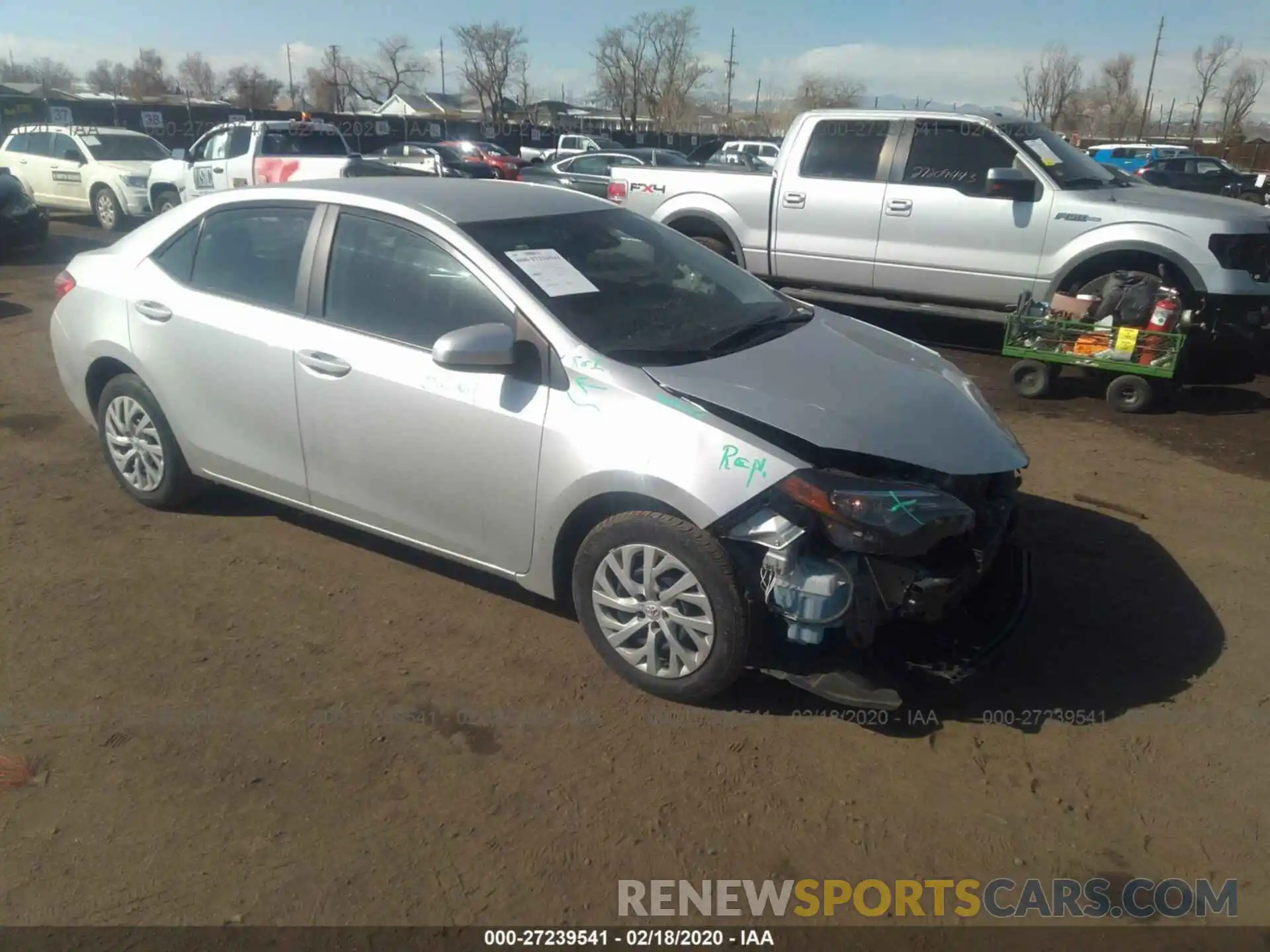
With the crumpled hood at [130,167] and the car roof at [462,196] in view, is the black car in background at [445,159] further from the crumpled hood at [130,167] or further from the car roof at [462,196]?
the car roof at [462,196]

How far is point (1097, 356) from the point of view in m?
7.25

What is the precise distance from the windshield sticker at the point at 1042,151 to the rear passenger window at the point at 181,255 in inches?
257

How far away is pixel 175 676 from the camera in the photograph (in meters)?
3.65

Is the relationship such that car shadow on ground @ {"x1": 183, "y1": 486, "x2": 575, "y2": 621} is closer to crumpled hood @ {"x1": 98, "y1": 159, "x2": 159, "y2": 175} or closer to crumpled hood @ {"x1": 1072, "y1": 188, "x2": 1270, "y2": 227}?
crumpled hood @ {"x1": 1072, "y1": 188, "x2": 1270, "y2": 227}

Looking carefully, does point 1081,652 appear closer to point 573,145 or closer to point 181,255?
point 181,255

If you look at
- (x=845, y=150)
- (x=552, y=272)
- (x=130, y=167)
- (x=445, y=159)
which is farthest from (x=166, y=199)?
(x=552, y=272)

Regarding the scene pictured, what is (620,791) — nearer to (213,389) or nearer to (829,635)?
(829,635)

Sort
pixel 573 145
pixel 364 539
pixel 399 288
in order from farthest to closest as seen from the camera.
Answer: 1. pixel 573 145
2. pixel 364 539
3. pixel 399 288

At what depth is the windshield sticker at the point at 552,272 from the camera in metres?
3.77

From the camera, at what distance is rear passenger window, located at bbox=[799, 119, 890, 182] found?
8758mm

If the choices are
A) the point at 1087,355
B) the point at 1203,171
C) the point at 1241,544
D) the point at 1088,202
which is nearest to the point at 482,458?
the point at 1241,544

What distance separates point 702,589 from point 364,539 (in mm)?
2149

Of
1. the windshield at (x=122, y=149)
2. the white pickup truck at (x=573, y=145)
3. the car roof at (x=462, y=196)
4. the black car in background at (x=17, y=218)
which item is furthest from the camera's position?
the white pickup truck at (x=573, y=145)
